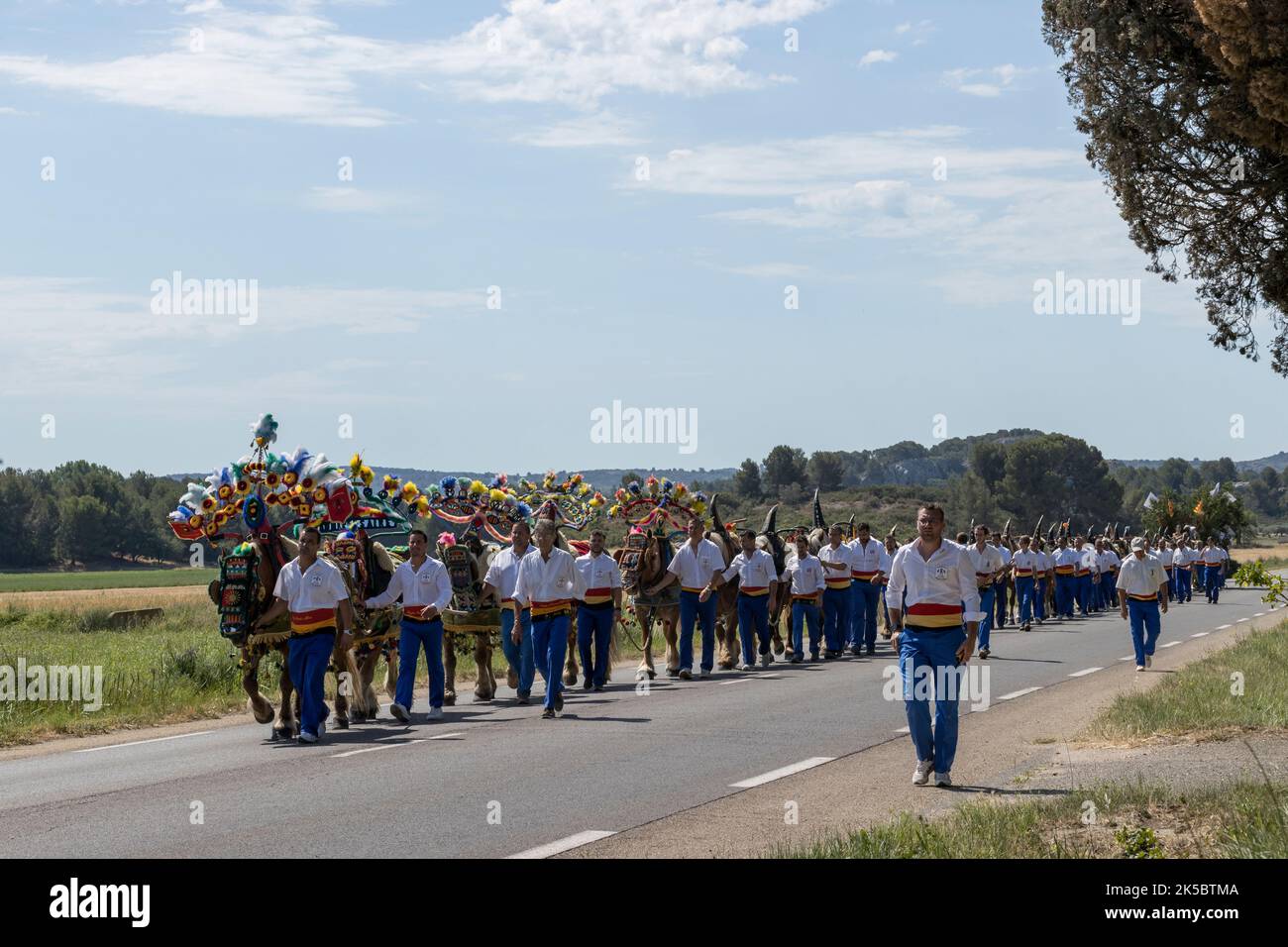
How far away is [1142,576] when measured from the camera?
2144 centimetres

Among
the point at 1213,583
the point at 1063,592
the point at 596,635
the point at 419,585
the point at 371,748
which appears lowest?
the point at 1213,583

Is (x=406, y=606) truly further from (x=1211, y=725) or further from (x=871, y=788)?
(x=1211, y=725)

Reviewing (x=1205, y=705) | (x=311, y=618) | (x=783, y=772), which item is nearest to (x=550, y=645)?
(x=311, y=618)

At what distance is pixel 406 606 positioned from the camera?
16.8 metres

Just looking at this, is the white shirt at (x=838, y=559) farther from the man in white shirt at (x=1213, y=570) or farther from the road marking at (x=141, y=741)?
the man in white shirt at (x=1213, y=570)

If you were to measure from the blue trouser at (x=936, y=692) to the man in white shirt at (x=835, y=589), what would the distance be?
1390cm

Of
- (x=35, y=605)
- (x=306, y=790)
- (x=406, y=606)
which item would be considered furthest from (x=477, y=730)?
(x=35, y=605)

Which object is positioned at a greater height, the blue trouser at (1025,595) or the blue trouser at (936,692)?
the blue trouser at (936,692)

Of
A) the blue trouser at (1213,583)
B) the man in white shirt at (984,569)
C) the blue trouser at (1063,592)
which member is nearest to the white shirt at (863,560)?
the man in white shirt at (984,569)

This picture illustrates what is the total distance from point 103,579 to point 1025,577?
2720 inches

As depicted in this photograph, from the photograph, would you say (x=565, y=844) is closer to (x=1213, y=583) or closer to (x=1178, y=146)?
(x=1178, y=146)

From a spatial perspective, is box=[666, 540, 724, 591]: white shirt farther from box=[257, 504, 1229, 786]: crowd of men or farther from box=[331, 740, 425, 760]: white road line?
box=[331, 740, 425, 760]: white road line

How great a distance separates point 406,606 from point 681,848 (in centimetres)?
797

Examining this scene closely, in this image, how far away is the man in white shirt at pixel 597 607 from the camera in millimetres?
19516
